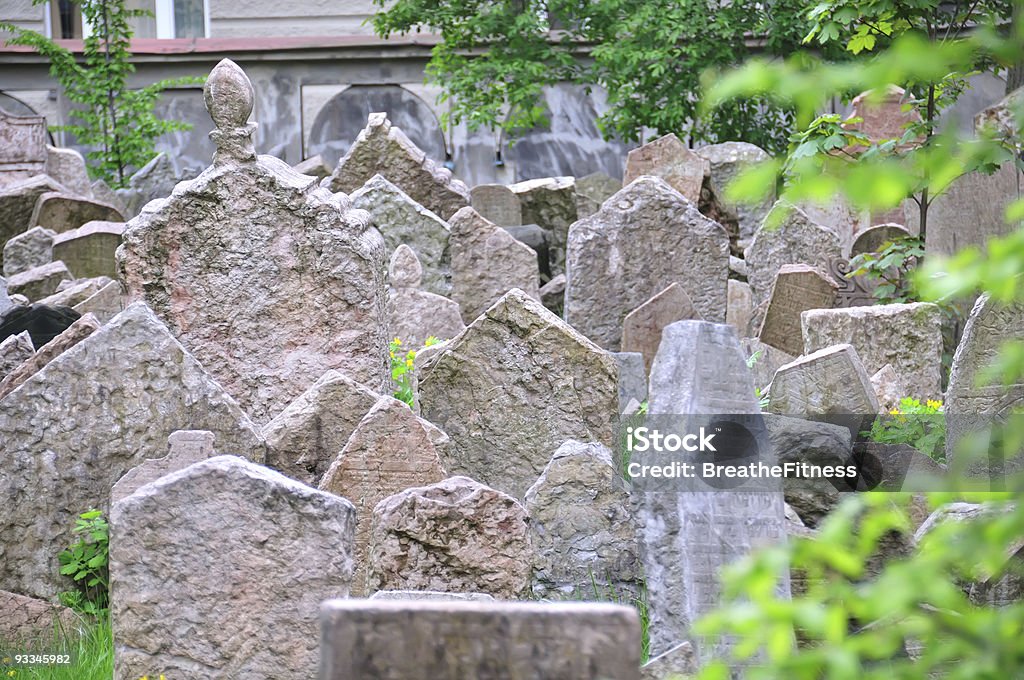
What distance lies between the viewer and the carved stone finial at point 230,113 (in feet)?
23.6

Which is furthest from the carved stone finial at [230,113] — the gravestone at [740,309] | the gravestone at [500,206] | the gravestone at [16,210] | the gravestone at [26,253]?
the gravestone at [16,210]

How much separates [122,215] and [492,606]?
11.3m

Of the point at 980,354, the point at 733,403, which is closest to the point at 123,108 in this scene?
the point at 980,354

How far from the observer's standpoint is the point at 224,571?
4.01 meters

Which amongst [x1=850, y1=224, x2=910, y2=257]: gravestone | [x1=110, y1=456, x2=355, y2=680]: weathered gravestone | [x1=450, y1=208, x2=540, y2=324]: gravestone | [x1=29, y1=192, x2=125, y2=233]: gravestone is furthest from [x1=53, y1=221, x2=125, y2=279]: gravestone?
[x1=110, y1=456, x2=355, y2=680]: weathered gravestone

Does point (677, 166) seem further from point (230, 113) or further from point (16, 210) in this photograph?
point (230, 113)

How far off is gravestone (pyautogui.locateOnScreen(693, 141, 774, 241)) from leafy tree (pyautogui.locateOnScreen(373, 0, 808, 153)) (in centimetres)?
140

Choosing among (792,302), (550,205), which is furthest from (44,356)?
(550,205)

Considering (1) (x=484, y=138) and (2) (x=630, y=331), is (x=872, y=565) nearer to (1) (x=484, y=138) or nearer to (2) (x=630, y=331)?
(2) (x=630, y=331)

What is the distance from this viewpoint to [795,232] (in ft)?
34.3

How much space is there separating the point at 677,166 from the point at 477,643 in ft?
35.7

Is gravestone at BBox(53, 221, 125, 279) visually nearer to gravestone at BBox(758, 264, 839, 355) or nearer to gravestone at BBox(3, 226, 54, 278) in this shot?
gravestone at BBox(3, 226, 54, 278)

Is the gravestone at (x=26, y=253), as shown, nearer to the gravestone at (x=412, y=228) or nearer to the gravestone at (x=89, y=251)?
the gravestone at (x=89, y=251)

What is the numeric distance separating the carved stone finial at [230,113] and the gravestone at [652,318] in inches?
105
